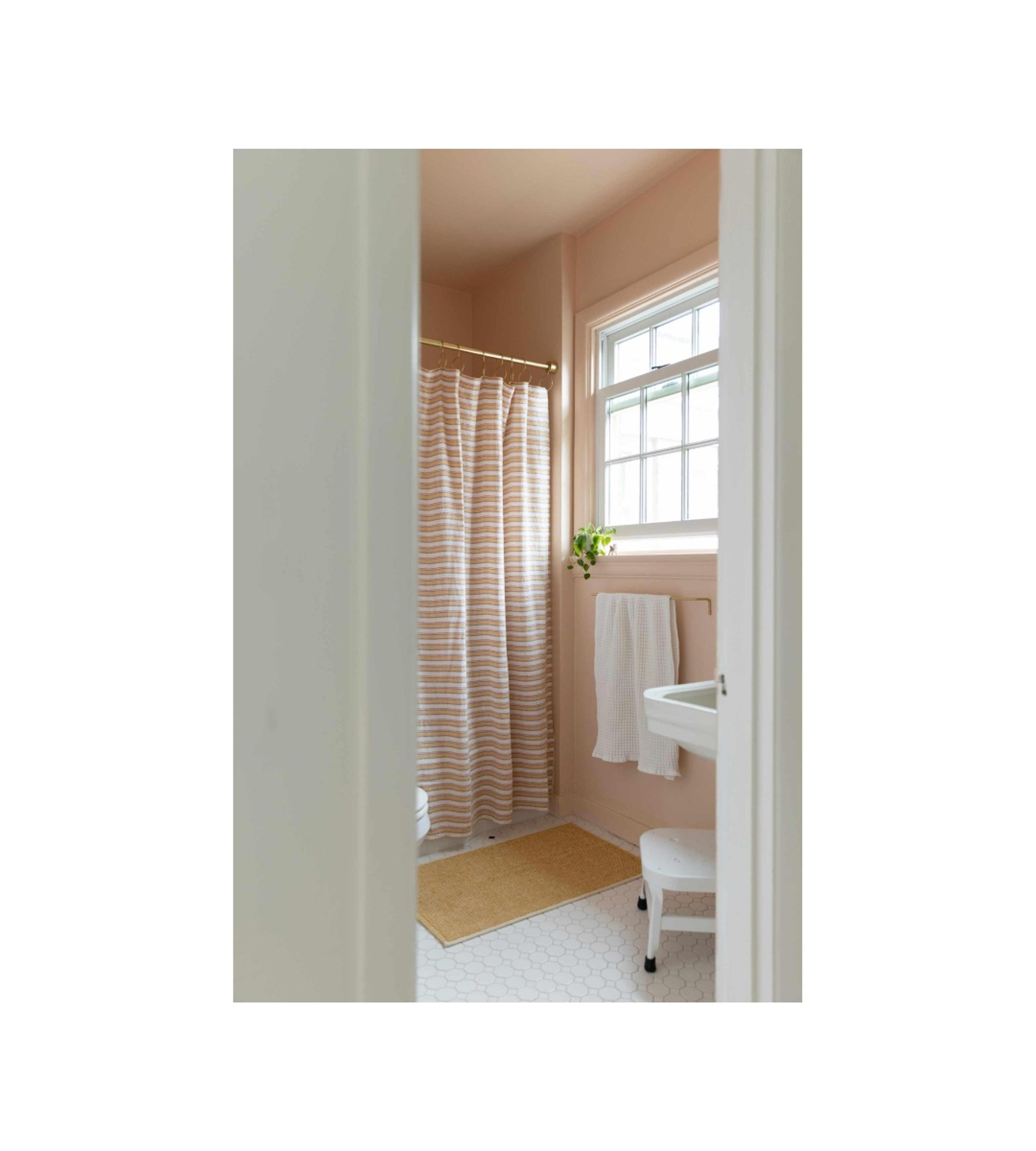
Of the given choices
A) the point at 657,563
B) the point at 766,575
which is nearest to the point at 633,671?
the point at 657,563

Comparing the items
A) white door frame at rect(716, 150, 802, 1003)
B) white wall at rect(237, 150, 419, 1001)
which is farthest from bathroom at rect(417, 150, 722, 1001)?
white wall at rect(237, 150, 419, 1001)

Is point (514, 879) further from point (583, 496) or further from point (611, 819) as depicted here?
point (583, 496)

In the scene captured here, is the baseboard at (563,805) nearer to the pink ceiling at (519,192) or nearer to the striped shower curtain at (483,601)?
the striped shower curtain at (483,601)

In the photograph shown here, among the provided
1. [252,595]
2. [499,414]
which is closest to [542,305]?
[499,414]

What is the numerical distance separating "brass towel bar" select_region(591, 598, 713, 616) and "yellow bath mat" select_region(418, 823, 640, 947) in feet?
3.13

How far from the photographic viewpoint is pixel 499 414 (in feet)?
8.78

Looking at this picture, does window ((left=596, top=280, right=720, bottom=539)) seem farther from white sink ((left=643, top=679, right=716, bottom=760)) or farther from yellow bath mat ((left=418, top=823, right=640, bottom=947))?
yellow bath mat ((left=418, top=823, right=640, bottom=947))

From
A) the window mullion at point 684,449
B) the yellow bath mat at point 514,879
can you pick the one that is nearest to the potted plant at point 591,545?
the window mullion at point 684,449

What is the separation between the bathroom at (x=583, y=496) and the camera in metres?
1.95

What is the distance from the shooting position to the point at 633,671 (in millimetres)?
2467

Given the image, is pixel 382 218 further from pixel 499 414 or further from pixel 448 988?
pixel 499 414

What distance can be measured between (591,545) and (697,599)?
20.8 inches

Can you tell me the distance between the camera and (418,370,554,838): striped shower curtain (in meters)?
2.56

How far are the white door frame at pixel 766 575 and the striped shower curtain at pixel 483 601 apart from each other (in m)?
1.64
